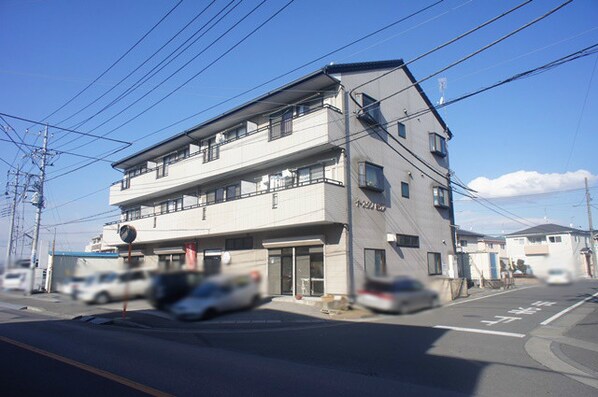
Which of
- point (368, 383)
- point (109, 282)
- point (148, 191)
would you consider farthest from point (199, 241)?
point (368, 383)

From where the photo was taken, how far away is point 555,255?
1945mm

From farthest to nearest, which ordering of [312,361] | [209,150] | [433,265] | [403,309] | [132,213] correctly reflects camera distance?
[312,361] < [132,213] < [209,150] < [433,265] < [403,309]

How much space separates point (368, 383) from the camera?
15914 millimetres

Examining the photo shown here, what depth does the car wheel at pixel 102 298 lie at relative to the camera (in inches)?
71.6

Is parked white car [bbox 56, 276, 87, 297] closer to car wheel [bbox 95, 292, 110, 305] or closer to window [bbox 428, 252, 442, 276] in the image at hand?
car wheel [bbox 95, 292, 110, 305]

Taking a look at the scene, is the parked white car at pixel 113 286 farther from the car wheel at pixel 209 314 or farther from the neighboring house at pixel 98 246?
the neighboring house at pixel 98 246

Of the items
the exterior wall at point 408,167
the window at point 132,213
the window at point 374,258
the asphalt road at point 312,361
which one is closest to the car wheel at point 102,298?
the window at point 374,258

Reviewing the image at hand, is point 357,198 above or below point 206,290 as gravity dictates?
above

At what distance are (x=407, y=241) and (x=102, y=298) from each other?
3.16m

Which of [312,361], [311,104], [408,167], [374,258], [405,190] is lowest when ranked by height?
[312,361]

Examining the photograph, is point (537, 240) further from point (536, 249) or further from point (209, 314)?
point (209, 314)

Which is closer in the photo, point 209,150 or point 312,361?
point 209,150

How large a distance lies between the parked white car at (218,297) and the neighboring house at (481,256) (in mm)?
2634

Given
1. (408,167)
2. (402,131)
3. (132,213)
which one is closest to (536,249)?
(402,131)
